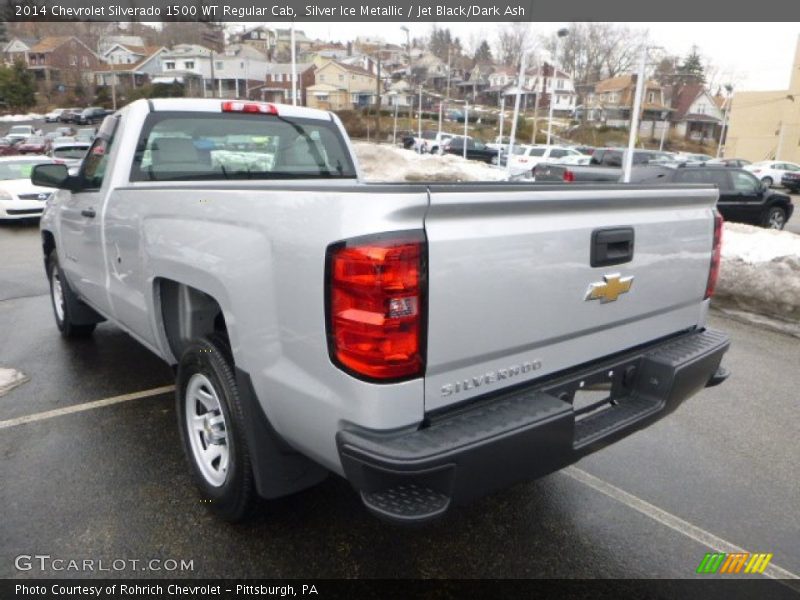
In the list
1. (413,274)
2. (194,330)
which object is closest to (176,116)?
(194,330)

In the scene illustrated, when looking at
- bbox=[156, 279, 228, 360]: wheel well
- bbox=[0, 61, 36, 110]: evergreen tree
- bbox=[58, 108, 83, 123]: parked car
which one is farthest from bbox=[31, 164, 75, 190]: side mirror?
bbox=[0, 61, 36, 110]: evergreen tree

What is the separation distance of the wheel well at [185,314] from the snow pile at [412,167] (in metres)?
19.6

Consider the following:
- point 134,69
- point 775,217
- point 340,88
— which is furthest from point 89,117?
point 775,217

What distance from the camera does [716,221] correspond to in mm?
3172

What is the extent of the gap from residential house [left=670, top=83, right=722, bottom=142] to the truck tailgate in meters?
88.0

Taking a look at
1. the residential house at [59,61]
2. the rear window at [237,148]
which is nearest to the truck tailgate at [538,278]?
the rear window at [237,148]

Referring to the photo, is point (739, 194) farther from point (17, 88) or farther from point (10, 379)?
point (17, 88)

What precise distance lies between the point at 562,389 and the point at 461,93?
12186 cm

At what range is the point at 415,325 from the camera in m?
2.03

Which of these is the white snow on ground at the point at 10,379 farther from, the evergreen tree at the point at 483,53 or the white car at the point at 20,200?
the evergreen tree at the point at 483,53

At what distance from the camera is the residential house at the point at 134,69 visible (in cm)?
9494

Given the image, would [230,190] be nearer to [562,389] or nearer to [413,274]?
[413,274]

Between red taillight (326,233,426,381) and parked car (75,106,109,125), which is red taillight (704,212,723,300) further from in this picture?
parked car (75,106,109,125)

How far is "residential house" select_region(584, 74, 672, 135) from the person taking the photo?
273ft
